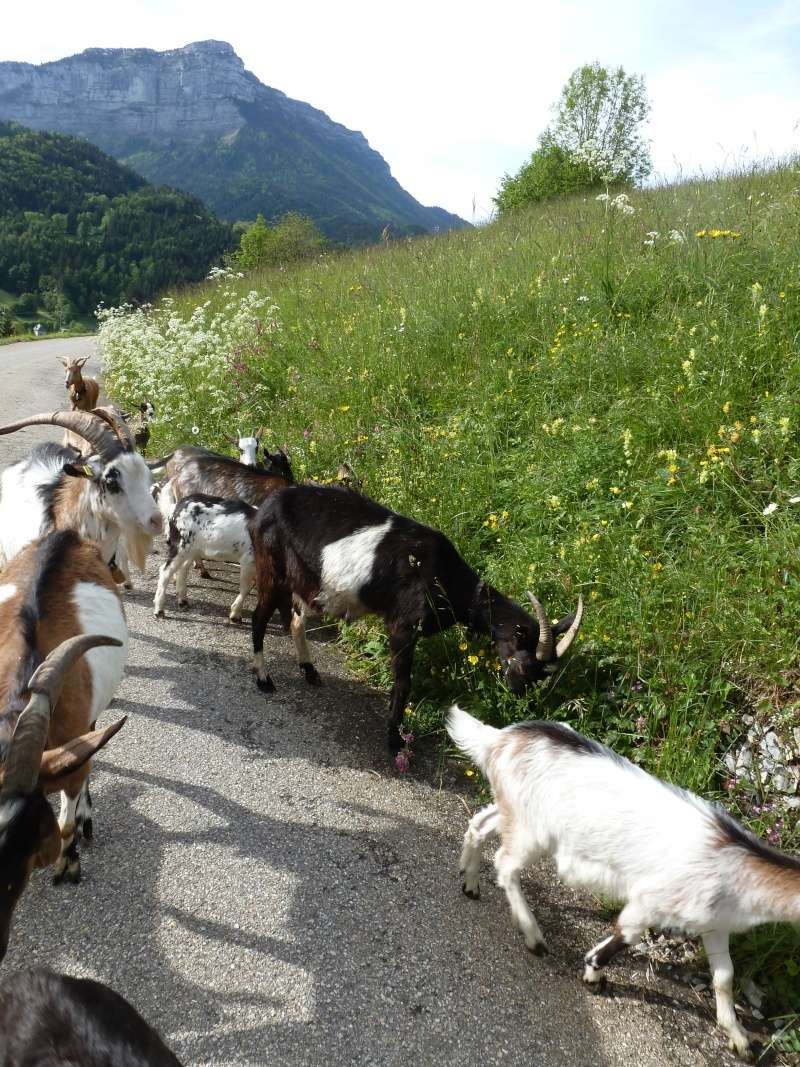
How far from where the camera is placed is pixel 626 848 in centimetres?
266

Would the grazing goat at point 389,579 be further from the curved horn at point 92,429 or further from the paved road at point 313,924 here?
the curved horn at point 92,429

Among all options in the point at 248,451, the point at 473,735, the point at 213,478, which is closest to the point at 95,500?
the point at 213,478

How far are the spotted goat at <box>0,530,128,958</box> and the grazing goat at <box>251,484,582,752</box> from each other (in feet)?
4.18

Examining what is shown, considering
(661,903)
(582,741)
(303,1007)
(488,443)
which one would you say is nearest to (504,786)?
(582,741)

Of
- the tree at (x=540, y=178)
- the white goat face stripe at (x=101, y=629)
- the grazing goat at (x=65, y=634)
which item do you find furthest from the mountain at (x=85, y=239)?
the white goat face stripe at (x=101, y=629)

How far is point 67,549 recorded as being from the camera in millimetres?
3602

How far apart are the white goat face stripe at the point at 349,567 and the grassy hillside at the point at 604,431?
72 cm

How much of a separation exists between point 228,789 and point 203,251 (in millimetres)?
57197

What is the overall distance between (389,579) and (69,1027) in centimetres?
283

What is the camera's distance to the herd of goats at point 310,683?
2.14 m

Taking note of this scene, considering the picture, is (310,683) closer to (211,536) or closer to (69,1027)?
(211,536)

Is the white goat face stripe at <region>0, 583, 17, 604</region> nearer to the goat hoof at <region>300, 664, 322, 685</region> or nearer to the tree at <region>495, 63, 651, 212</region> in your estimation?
the goat hoof at <region>300, 664, 322, 685</region>

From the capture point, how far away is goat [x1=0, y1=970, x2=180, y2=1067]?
1.75 metres

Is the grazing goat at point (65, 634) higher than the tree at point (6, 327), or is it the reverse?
the tree at point (6, 327)
